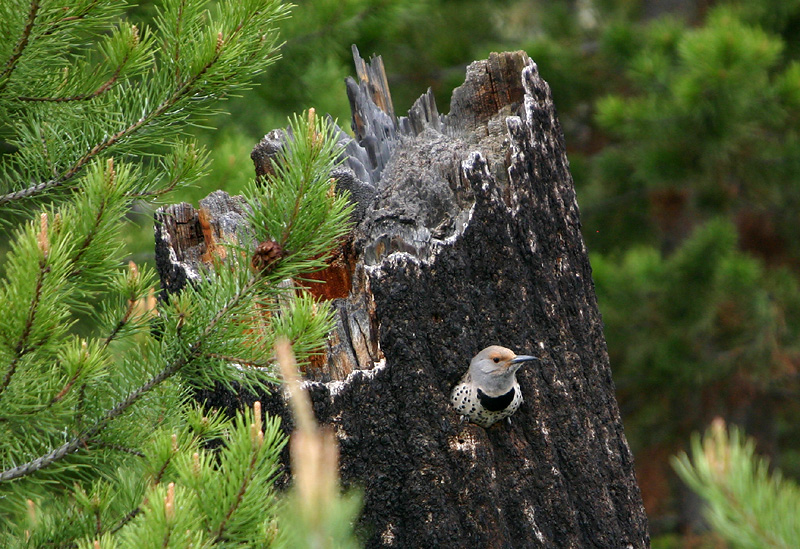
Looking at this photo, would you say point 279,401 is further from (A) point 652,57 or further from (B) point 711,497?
(A) point 652,57

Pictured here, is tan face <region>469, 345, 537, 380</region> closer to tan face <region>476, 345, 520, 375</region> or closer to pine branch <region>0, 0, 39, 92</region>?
tan face <region>476, 345, 520, 375</region>

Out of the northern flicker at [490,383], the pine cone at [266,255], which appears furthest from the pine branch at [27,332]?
the northern flicker at [490,383]

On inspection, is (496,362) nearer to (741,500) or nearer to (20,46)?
(741,500)

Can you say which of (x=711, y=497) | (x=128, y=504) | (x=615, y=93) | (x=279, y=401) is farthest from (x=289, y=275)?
(x=615, y=93)

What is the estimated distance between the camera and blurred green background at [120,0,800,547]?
4.86 metres

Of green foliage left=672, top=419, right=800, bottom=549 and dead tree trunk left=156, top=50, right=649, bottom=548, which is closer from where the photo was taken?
green foliage left=672, top=419, right=800, bottom=549

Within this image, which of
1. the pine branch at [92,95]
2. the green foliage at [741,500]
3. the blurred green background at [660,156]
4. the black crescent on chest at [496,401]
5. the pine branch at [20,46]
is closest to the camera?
the green foliage at [741,500]

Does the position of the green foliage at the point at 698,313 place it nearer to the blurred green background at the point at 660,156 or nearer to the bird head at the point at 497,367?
the blurred green background at the point at 660,156

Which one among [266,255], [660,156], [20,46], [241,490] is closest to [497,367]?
[266,255]

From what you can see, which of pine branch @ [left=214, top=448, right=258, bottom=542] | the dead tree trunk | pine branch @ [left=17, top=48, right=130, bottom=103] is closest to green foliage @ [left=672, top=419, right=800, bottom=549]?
pine branch @ [left=214, top=448, right=258, bottom=542]

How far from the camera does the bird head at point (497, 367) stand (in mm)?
2178

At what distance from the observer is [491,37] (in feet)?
28.5

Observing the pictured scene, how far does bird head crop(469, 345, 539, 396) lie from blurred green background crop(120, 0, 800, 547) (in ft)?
3.54

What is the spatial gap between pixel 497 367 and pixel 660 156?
13.4 ft
